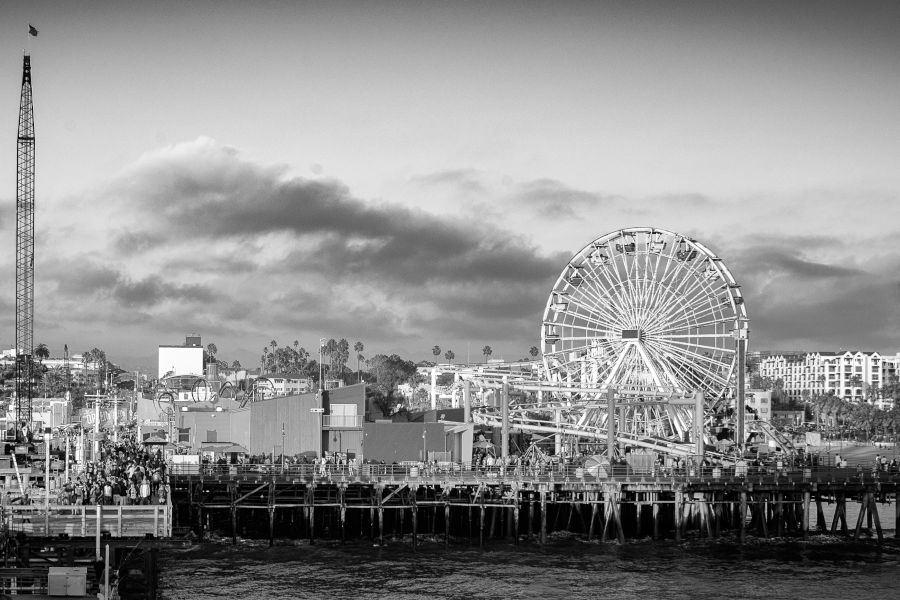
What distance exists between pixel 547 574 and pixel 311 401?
38.4 metres

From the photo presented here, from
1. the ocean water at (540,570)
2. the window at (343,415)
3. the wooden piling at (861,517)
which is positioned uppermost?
the window at (343,415)

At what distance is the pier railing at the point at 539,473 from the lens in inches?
3120

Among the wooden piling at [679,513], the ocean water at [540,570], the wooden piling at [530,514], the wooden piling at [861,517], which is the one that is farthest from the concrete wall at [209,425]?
the wooden piling at [861,517]

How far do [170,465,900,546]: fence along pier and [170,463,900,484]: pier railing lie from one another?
0.42 feet

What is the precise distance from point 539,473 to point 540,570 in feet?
44.8

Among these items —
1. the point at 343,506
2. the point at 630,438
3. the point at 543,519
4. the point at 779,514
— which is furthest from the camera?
the point at 630,438

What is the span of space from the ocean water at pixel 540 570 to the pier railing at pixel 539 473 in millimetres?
3889

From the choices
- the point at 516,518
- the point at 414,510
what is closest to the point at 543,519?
the point at 516,518

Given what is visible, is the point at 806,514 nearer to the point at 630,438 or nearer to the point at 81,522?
the point at 630,438

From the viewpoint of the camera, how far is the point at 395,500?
8162cm

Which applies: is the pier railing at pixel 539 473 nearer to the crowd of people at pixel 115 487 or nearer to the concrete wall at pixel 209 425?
the crowd of people at pixel 115 487

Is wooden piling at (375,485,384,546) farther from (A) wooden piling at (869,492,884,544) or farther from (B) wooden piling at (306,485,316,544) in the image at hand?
(A) wooden piling at (869,492,884,544)

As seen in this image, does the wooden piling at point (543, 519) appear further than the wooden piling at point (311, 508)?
Yes

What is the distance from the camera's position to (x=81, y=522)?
49.2 metres
